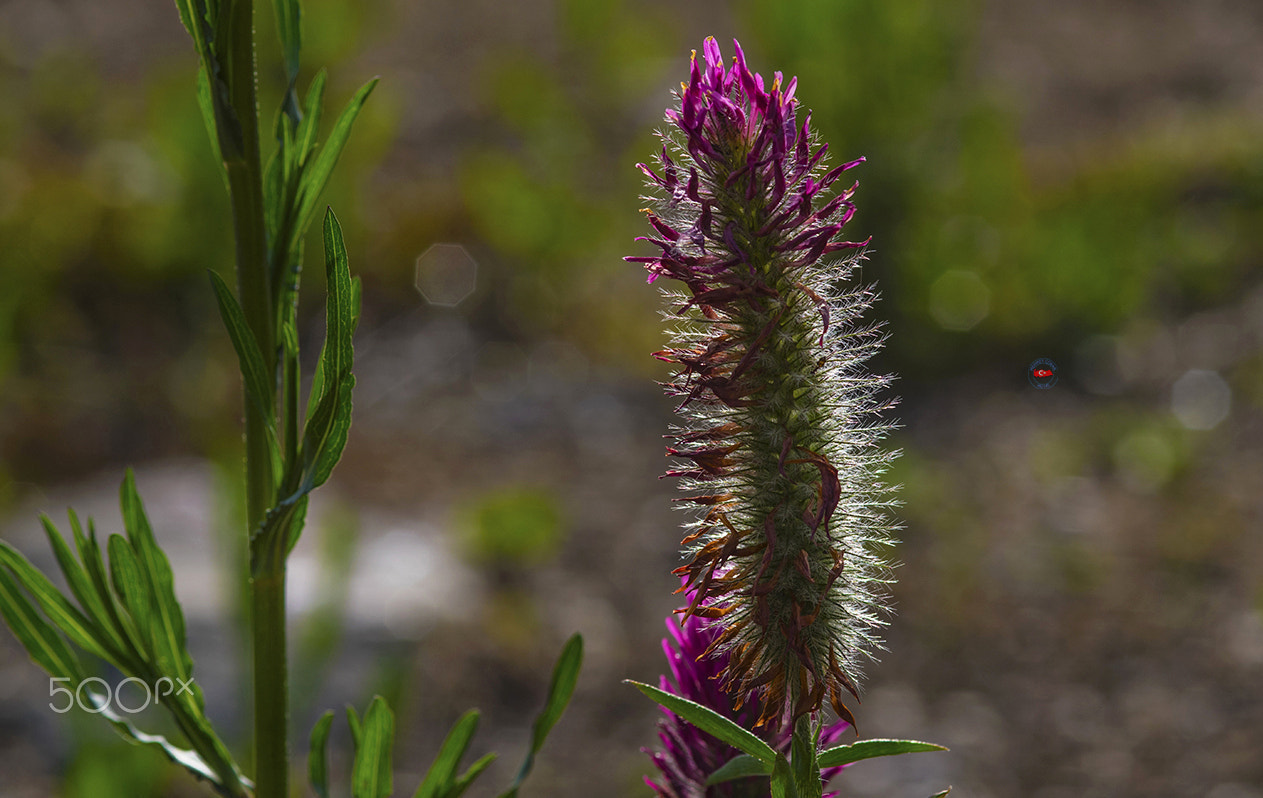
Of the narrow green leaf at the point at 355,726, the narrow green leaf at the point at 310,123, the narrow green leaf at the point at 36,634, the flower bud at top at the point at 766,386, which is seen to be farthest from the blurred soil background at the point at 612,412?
the flower bud at top at the point at 766,386

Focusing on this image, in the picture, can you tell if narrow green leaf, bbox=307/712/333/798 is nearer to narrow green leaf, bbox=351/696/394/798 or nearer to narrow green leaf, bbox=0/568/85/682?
narrow green leaf, bbox=351/696/394/798

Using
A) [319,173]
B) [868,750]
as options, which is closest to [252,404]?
[319,173]

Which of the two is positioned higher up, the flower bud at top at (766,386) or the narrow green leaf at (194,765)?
the flower bud at top at (766,386)

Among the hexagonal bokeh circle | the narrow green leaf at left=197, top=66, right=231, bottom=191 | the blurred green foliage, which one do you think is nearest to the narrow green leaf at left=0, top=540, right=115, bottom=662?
the narrow green leaf at left=197, top=66, right=231, bottom=191

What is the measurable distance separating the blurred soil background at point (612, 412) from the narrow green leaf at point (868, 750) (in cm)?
141

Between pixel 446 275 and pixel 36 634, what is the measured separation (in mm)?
4619

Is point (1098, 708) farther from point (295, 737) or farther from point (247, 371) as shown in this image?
point (247, 371)

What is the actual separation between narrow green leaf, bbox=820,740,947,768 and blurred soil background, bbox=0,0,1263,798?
A: 4.62 ft

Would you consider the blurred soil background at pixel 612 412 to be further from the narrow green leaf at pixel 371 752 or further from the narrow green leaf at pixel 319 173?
the narrow green leaf at pixel 319 173

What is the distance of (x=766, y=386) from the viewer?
722mm

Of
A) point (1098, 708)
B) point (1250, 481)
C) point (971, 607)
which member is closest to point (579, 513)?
point (971, 607)

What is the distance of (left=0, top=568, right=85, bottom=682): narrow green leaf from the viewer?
980 mm

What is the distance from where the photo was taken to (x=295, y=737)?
2568 mm

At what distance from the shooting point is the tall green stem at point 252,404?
0.80 metres
